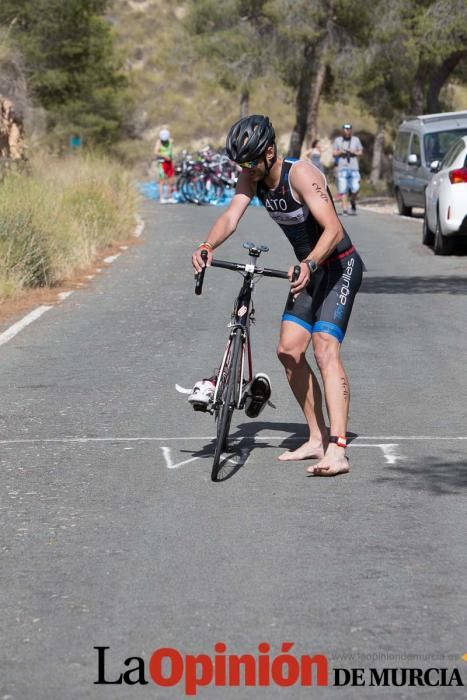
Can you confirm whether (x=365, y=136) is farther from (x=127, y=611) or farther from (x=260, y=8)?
(x=127, y=611)

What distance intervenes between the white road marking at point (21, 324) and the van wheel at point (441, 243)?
23.7 feet

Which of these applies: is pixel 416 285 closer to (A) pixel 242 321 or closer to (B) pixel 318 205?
(A) pixel 242 321

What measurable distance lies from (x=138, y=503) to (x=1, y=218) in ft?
36.3

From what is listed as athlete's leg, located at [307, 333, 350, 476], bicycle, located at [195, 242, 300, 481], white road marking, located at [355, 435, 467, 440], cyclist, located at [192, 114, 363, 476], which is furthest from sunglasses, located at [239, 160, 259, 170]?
white road marking, located at [355, 435, 467, 440]

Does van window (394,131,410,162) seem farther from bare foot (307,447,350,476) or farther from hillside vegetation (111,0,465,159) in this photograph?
bare foot (307,447,350,476)

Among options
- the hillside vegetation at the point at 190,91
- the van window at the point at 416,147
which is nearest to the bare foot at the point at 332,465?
the van window at the point at 416,147

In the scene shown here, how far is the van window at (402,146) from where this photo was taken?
96.1 feet

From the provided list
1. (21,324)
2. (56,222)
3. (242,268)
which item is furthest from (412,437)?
(56,222)

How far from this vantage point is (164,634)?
5012 mm

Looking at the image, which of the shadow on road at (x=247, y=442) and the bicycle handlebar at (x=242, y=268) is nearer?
the bicycle handlebar at (x=242, y=268)

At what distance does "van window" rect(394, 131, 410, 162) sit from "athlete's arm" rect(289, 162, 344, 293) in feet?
72.1

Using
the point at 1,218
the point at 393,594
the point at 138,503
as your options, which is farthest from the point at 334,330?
the point at 1,218

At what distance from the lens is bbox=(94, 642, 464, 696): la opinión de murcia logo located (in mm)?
4570

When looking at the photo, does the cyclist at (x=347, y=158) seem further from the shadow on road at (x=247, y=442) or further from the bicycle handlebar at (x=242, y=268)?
the bicycle handlebar at (x=242, y=268)
